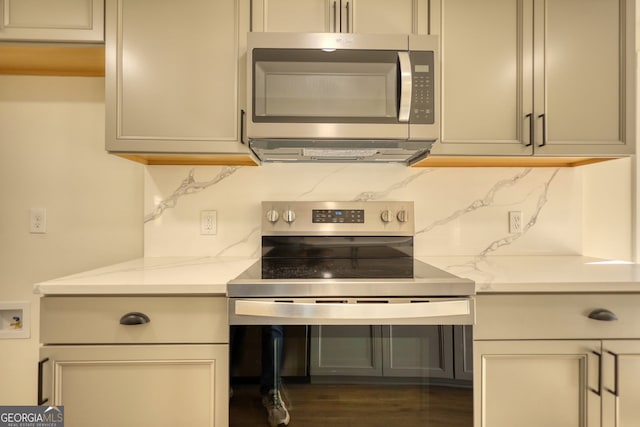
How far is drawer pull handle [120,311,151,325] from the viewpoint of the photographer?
1.12 metres

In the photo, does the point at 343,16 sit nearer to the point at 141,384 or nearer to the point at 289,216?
the point at 289,216

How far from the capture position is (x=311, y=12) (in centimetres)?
146

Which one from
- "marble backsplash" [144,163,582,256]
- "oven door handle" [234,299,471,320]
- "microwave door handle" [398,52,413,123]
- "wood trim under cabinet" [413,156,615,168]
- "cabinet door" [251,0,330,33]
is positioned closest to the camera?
"oven door handle" [234,299,471,320]

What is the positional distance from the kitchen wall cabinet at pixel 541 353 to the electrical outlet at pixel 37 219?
192cm

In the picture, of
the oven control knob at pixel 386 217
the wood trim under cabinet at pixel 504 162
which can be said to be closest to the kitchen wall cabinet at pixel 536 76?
the wood trim under cabinet at pixel 504 162

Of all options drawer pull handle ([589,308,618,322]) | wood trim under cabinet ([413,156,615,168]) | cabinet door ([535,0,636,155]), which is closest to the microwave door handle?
wood trim under cabinet ([413,156,615,168])

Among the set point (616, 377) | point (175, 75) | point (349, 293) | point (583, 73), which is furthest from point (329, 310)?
point (583, 73)

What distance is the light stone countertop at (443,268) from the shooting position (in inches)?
44.1

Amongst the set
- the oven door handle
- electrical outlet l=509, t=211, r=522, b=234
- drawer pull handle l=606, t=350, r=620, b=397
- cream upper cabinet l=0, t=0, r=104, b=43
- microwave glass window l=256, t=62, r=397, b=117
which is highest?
cream upper cabinet l=0, t=0, r=104, b=43

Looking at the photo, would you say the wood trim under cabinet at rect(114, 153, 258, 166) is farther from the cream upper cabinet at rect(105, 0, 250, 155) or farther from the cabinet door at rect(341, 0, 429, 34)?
the cabinet door at rect(341, 0, 429, 34)

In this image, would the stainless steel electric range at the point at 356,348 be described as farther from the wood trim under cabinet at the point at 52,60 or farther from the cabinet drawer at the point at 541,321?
the wood trim under cabinet at the point at 52,60

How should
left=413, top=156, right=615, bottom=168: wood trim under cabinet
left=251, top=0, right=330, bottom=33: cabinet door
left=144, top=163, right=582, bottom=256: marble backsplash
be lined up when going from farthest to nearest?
left=144, top=163, right=582, bottom=256: marble backsplash < left=413, top=156, right=615, bottom=168: wood trim under cabinet < left=251, top=0, right=330, bottom=33: cabinet door

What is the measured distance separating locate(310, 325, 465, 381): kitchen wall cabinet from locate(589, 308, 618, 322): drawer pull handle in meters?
0.46

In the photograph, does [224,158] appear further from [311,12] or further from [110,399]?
[110,399]
